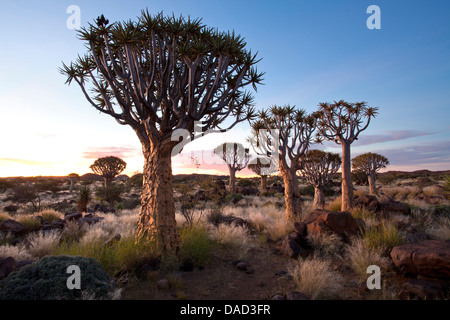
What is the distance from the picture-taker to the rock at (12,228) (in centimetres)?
868

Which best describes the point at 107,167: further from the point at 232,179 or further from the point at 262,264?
the point at 262,264

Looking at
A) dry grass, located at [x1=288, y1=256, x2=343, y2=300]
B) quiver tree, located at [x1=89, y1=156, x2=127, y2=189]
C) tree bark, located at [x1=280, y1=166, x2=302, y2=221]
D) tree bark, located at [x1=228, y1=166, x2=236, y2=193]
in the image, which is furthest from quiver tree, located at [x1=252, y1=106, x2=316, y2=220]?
quiver tree, located at [x1=89, y1=156, x2=127, y2=189]

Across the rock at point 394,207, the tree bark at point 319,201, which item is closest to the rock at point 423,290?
the rock at point 394,207

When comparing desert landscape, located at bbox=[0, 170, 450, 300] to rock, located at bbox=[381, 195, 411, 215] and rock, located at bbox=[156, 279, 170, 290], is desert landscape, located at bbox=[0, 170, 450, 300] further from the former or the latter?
rock, located at bbox=[381, 195, 411, 215]

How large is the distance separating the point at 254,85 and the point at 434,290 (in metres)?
6.31

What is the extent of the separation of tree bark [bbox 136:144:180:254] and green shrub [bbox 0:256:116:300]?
5.39 ft

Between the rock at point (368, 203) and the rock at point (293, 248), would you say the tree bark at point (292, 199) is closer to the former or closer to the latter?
the rock at point (293, 248)

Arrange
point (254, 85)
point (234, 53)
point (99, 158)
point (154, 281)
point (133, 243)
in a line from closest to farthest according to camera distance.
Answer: point (154, 281), point (133, 243), point (234, 53), point (254, 85), point (99, 158)

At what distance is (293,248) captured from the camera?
6.56 m

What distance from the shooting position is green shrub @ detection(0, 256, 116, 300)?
3.50 metres
